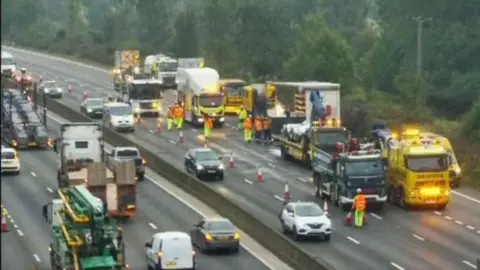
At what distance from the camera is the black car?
58781 mm

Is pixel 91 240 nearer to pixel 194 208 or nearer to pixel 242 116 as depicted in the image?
pixel 194 208

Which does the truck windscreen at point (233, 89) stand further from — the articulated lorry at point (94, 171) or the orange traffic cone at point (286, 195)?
the orange traffic cone at point (286, 195)

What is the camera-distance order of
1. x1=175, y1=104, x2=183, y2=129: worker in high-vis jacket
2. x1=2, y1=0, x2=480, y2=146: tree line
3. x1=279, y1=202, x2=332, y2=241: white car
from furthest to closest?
x1=2, y1=0, x2=480, y2=146: tree line < x1=175, y1=104, x2=183, y2=129: worker in high-vis jacket < x1=279, y1=202, x2=332, y2=241: white car

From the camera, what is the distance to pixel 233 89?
3428 inches

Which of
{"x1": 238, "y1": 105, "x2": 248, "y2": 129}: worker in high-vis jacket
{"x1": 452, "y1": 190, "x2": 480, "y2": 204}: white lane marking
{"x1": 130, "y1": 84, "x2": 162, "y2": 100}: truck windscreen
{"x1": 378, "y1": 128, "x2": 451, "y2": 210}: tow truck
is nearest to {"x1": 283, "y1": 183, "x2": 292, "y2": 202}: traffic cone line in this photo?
{"x1": 378, "y1": 128, "x2": 451, "y2": 210}: tow truck

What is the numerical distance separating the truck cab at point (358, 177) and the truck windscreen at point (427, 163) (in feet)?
3.59

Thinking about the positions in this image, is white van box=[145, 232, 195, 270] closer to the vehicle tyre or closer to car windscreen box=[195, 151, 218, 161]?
the vehicle tyre

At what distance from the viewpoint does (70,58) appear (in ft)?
484

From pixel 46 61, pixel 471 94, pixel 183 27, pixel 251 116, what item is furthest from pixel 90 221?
pixel 46 61

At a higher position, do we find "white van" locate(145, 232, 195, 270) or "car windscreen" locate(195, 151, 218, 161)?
"white van" locate(145, 232, 195, 270)

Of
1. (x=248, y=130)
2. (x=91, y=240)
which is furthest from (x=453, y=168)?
(x=91, y=240)

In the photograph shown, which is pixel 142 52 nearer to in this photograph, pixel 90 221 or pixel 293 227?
pixel 293 227

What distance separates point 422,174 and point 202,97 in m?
31.9

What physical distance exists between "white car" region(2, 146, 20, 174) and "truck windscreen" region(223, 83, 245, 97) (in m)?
25.5
